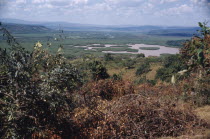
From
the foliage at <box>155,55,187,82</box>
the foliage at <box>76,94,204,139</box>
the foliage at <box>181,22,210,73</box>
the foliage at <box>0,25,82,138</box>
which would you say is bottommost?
the foliage at <box>155,55,187,82</box>

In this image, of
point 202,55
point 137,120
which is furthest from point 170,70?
point 137,120

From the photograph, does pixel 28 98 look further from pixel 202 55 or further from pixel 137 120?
pixel 202 55

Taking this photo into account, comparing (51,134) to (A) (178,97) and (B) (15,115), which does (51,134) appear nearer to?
(B) (15,115)

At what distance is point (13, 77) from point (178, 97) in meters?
5.46

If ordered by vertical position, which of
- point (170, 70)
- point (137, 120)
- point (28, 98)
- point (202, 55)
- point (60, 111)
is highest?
point (202, 55)

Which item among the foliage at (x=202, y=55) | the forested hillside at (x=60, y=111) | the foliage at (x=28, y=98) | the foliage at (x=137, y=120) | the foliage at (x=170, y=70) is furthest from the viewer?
the foliage at (x=170, y=70)

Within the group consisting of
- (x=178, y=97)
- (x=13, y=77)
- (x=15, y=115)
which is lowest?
(x=178, y=97)

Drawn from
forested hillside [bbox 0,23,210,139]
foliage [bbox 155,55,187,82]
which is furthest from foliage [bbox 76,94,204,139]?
foliage [bbox 155,55,187,82]

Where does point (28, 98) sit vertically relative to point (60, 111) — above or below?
above

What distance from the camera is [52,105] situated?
4.03m

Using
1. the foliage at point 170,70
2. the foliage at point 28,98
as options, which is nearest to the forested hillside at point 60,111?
the foliage at point 28,98

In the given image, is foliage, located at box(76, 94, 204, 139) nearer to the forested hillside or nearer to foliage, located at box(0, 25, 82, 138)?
the forested hillside

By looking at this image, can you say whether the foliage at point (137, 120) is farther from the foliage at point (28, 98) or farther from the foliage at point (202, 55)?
the foliage at point (202, 55)

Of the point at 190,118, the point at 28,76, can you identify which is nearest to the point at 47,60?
the point at 28,76
